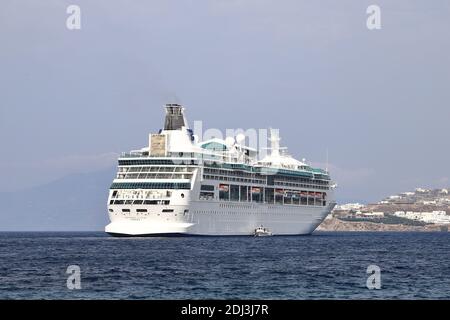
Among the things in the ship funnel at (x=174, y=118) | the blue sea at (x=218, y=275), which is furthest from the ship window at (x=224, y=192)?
the blue sea at (x=218, y=275)

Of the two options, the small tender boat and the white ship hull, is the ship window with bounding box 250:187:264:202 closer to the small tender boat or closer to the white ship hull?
the white ship hull

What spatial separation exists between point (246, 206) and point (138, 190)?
65.6 feet

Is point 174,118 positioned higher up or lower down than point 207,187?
higher up

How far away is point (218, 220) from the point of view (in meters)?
106

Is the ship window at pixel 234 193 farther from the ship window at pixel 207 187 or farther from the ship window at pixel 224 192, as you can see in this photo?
the ship window at pixel 207 187

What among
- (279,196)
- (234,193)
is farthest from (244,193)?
(279,196)

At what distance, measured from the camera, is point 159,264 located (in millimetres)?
56781

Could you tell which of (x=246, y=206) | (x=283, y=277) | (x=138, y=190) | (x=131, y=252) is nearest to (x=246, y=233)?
(x=246, y=206)

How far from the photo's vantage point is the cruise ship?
3831 inches

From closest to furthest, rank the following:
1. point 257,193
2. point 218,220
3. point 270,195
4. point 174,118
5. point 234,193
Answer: point 218,220 → point 234,193 → point 174,118 → point 257,193 → point 270,195

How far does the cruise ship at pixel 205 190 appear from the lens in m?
97.3

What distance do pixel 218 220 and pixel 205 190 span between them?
482cm

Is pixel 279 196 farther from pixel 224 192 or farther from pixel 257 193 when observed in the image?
pixel 224 192
